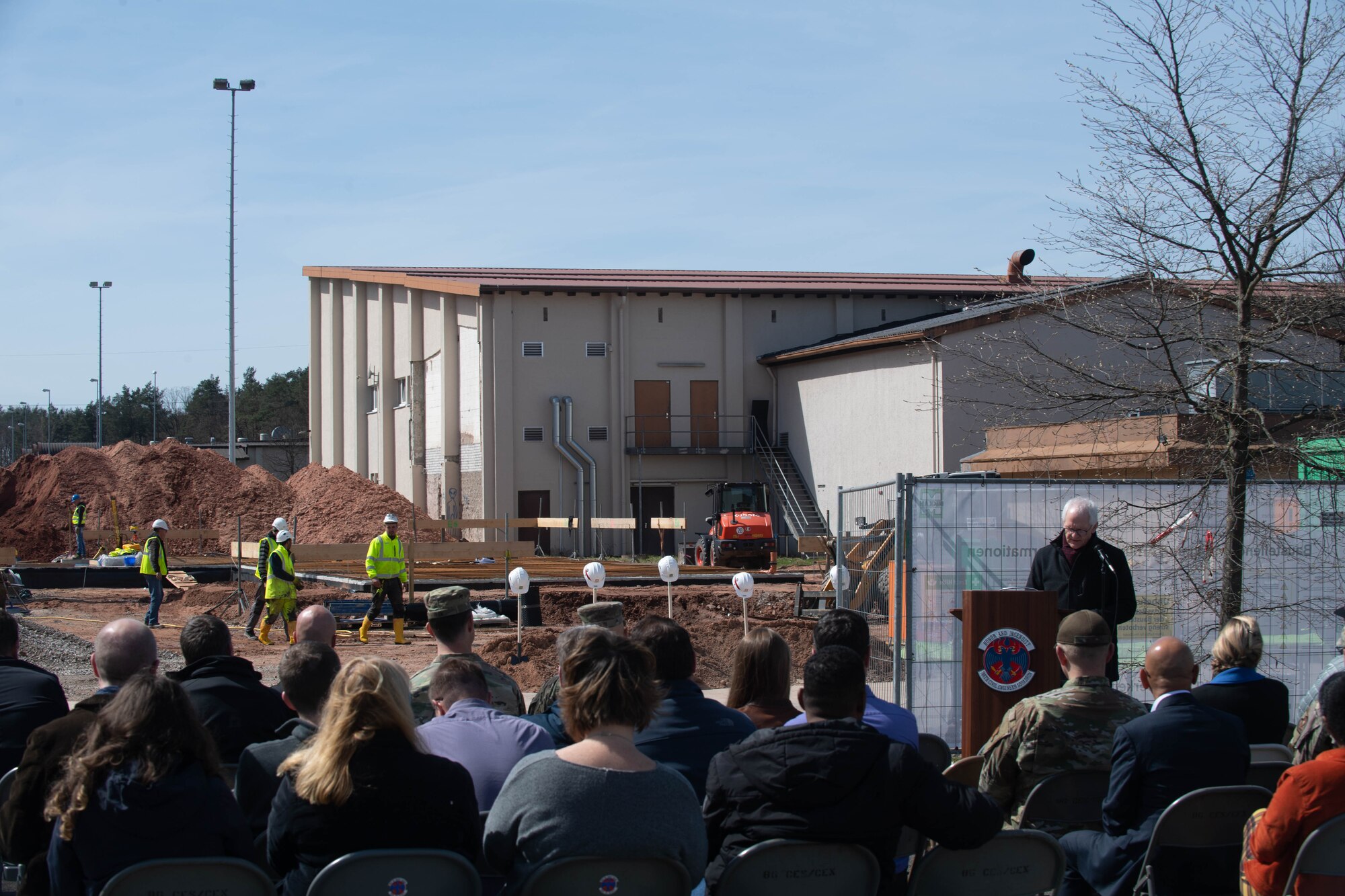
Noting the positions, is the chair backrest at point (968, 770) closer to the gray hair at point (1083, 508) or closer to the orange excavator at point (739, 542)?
the gray hair at point (1083, 508)

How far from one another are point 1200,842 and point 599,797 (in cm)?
228

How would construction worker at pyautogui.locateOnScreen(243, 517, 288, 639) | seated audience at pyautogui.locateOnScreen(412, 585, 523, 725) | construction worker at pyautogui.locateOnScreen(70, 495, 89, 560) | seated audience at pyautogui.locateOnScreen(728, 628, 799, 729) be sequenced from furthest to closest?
construction worker at pyautogui.locateOnScreen(70, 495, 89, 560) → construction worker at pyautogui.locateOnScreen(243, 517, 288, 639) → seated audience at pyautogui.locateOnScreen(412, 585, 523, 725) → seated audience at pyautogui.locateOnScreen(728, 628, 799, 729)

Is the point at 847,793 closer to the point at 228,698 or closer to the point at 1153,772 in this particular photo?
the point at 1153,772

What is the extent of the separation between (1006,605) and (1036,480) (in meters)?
1.81

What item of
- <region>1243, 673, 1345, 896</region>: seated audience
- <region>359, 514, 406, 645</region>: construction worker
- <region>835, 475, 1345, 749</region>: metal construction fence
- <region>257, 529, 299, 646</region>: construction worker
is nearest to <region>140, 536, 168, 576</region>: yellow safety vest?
<region>257, 529, 299, 646</region>: construction worker

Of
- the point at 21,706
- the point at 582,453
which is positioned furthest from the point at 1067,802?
the point at 582,453

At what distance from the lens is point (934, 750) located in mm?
5168

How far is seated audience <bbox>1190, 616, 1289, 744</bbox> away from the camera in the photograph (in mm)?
5320

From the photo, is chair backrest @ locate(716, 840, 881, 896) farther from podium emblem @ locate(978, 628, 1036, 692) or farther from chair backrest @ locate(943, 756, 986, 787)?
podium emblem @ locate(978, 628, 1036, 692)

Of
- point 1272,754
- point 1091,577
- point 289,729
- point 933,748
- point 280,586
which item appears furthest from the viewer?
point 280,586

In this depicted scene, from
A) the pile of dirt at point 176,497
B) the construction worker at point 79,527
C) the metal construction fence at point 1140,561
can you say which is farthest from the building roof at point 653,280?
the metal construction fence at point 1140,561

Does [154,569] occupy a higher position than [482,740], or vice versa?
[482,740]

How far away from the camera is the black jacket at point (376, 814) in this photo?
3.49 meters

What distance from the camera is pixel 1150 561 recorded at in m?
8.50
